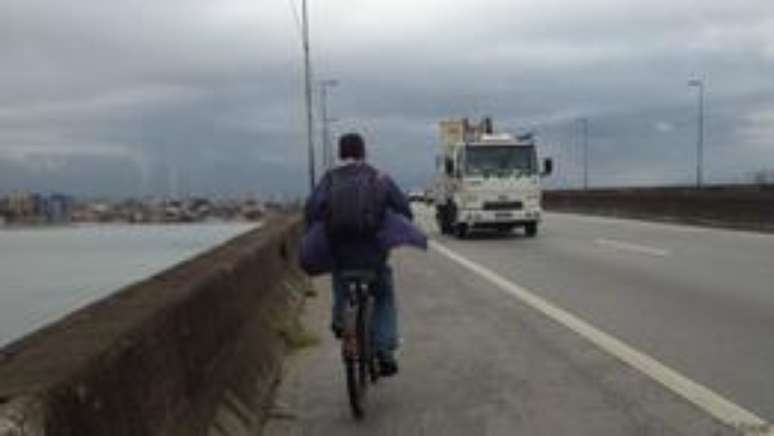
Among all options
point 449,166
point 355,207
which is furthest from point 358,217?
point 449,166

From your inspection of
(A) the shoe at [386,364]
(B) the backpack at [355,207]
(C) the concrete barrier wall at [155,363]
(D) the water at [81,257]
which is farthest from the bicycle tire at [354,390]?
(D) the water at [81,257]

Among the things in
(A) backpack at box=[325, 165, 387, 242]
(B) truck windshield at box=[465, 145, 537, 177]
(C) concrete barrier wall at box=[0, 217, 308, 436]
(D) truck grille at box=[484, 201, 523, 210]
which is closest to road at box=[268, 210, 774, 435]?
(C) concrete barrier wall at box=[0, 217, 308, 436]

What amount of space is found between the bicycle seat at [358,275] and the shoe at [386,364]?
636 millimetres

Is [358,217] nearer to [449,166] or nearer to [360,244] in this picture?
[360,244]

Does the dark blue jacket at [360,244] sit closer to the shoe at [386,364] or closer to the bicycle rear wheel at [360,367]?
the bicycle rear wheel at [360,367]

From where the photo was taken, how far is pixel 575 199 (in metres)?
68.8

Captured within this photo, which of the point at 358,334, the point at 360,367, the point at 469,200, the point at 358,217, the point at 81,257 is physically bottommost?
the point at 81,257

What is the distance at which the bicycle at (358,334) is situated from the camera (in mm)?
10328

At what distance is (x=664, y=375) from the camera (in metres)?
11.7

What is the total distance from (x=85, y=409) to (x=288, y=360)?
8022 mm

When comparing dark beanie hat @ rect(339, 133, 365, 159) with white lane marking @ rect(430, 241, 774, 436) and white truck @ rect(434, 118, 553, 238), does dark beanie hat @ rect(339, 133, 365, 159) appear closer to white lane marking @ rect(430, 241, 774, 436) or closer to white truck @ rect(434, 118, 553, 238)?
white lane marking @ rect(430, 241, 774, 436)

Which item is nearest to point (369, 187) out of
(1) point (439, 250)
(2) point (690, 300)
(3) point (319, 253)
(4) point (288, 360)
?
(3) point (319, 253)

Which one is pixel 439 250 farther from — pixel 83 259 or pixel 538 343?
pixel 538 343

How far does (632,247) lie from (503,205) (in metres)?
7.42
